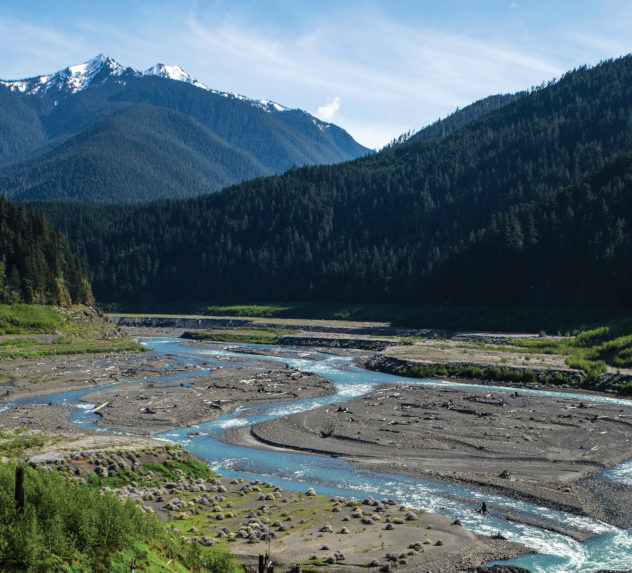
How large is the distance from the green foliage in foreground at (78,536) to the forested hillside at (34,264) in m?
93.2

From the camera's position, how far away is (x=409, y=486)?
33.0m

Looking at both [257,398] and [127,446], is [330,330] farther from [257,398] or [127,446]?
[127,446]

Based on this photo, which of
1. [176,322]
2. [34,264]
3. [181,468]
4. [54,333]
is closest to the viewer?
[181,468]

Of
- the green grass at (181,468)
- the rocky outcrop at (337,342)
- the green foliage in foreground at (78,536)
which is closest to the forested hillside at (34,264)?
the rocky outcrop at (337,342)

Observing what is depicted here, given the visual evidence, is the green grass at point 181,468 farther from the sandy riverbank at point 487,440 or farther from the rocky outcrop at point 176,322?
the rocky outcrop at point 176,322

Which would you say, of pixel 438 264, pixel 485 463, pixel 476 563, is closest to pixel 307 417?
pixel 485 463

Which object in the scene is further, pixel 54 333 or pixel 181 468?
pixel 54 333

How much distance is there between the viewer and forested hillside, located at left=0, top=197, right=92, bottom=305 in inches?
4124

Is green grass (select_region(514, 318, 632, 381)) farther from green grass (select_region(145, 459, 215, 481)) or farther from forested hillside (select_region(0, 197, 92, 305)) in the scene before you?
forested hillside (select_region(0, 197, 92, 305))

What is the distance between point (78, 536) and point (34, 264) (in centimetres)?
10079

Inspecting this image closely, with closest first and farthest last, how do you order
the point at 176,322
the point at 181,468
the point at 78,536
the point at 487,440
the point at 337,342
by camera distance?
the point at 78,536
the point at 181,468
the point at 487,440
the point at 337,342
the point at 176,322

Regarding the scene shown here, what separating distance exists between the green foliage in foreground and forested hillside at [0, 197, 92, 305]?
9316cm

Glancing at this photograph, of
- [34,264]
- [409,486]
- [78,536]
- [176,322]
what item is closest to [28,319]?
[34,264]

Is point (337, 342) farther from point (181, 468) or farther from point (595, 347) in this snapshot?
point (181, 468)
